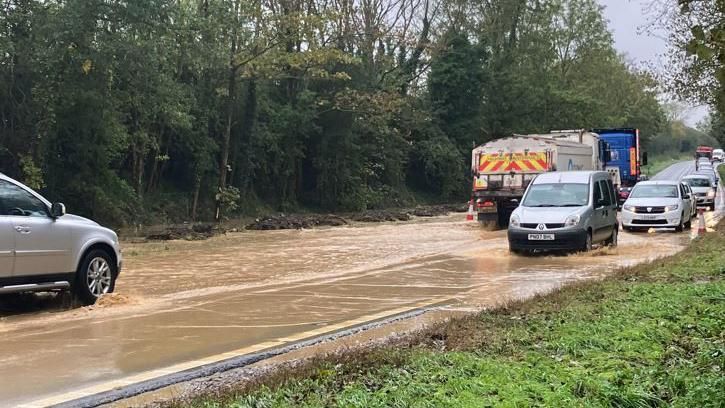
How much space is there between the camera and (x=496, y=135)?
46781 mm

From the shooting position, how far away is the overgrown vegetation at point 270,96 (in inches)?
774

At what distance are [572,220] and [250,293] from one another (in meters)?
7.56

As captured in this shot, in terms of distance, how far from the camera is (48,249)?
30.6 feet

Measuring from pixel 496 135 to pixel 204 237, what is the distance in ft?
94.7

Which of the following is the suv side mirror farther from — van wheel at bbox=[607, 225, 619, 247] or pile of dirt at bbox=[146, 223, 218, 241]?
van wheel at bbox=[607, 225, 619, 247]

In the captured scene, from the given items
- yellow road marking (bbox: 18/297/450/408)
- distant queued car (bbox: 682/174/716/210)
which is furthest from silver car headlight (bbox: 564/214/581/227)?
distant queued car (bbox: 682/174/716/210)

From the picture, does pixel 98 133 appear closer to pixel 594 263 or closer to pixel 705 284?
pixel 594 263

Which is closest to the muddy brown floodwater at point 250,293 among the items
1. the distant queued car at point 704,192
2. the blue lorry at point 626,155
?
the blue lorry at point 626,155

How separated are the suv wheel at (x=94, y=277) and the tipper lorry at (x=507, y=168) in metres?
14.5

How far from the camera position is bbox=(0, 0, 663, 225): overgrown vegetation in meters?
19.7

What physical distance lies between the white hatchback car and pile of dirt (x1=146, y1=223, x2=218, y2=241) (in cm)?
1281

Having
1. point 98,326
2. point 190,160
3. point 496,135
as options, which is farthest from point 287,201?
point 98,326

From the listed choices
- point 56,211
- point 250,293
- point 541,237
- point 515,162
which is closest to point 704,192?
point 515,162

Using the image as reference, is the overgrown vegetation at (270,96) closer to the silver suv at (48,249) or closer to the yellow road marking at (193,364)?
the silver suv at (48,249)
